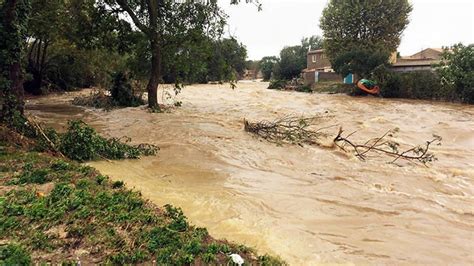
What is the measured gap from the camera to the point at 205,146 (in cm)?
902

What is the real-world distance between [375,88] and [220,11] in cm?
1671

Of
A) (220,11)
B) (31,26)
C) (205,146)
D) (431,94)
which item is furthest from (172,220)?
(431,94)

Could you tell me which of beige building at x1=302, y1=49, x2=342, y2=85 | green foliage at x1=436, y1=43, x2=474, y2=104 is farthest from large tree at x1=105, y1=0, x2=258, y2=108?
beige building at x1=302, y1=49, x2=342, y2=85

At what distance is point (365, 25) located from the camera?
118ft

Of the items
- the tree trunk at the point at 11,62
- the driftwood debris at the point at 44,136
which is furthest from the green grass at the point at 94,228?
the tree trunk at the point at 11,62

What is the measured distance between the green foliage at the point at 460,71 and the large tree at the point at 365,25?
955 centimetres

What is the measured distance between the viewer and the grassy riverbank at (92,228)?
3113 mm

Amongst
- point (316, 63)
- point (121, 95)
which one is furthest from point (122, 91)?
point (316, 63)

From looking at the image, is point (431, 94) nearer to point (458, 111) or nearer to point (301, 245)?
point (458, 111)

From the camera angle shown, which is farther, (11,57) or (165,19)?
(165,19)

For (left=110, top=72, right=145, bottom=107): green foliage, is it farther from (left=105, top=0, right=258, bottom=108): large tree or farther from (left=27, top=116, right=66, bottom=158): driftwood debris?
(left=27, top=116, right=66, bottom=158): driftwood debris

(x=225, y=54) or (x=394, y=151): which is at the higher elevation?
(x=225, y=54)

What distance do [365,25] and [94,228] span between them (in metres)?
36.9

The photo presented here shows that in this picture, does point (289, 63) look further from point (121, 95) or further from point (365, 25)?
point (121, 95)
